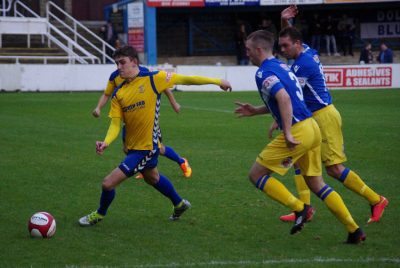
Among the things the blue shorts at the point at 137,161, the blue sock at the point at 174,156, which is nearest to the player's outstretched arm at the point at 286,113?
the blue shorts at the point at 137,161

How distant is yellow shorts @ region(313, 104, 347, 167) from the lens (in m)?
8.72

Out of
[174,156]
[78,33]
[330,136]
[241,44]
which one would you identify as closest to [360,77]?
[241,44]

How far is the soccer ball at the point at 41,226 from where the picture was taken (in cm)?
804

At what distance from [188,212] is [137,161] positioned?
1161mm

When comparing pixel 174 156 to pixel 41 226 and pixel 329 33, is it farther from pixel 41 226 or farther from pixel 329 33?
pixel 329 33

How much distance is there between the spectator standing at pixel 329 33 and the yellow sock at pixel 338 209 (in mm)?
34176

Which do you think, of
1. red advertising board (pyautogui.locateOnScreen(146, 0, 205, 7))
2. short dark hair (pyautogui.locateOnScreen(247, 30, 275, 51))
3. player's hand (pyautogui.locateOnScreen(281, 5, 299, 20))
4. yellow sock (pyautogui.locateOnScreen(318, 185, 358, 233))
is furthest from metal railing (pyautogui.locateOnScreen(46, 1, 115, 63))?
yellow sock (pyautogui.locateOnScreen(318, 185, 358, 233))

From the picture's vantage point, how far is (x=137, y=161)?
866 centimetres

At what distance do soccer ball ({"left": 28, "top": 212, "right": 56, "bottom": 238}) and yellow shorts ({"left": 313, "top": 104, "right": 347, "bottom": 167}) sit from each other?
2.98 m

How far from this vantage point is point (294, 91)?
307 inches

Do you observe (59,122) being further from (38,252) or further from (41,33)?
(41,33)

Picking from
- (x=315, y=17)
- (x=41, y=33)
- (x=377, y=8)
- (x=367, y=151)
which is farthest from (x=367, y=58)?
(x=367, y=151)

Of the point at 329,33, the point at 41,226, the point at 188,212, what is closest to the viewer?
the point at 41,226

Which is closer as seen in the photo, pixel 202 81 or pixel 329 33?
pixel 202 81
